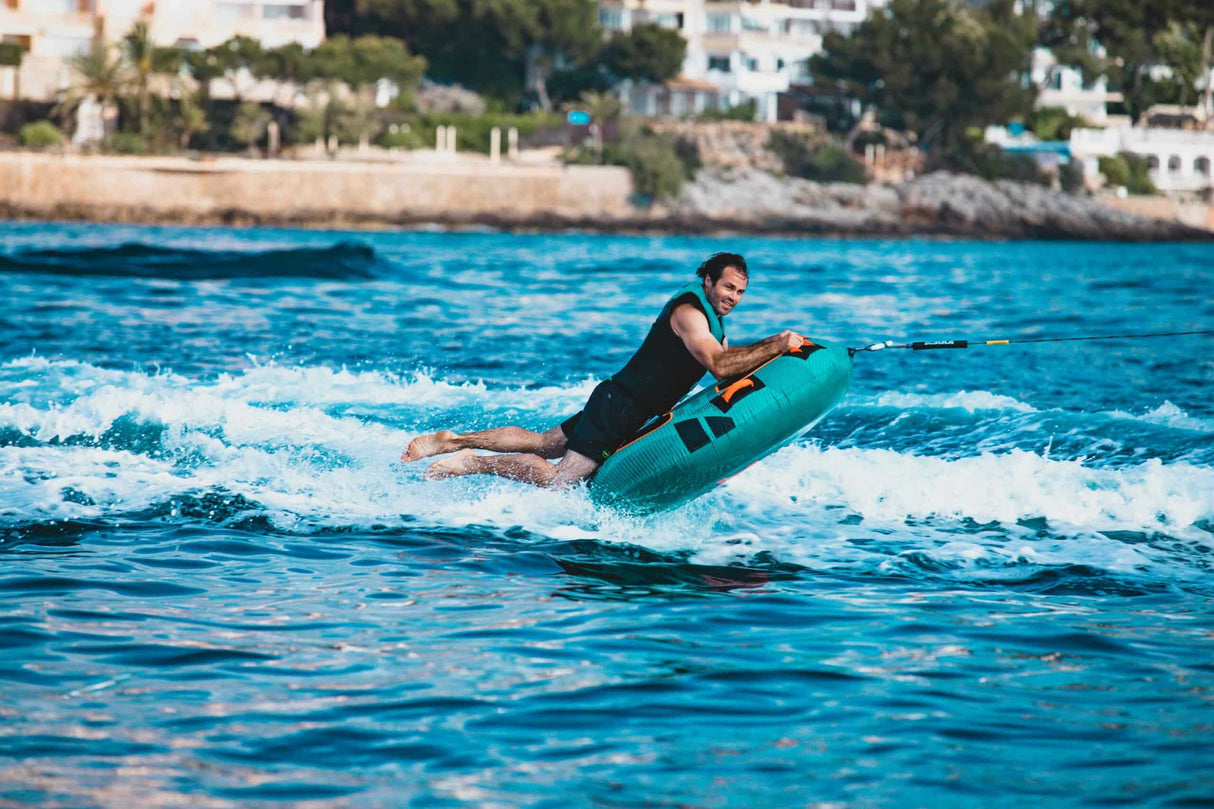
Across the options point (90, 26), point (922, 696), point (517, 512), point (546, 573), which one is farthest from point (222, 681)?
point (90, 26)

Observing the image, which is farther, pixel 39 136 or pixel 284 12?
pixel 284 12

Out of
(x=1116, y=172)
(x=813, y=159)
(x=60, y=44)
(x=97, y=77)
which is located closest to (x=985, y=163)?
Result: (x=1116, y=172)

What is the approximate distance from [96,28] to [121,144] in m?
10.9

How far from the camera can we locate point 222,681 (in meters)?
5.66

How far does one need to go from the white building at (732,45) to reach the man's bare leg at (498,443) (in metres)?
77.9

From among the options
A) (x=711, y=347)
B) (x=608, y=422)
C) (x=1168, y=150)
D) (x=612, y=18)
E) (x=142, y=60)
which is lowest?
(x=608, y=422)

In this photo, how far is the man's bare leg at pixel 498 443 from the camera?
357 inches

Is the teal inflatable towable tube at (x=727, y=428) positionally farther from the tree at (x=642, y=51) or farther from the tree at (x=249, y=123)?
the tree at (x=642, y=51)

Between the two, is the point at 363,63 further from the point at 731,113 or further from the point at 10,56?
the point at 731,113

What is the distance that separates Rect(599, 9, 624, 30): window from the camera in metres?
85.9

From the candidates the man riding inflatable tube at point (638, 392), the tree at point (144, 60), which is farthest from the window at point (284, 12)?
the man riding inflatable tube at point (638, 392)

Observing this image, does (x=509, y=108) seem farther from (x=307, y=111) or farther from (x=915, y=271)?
(x=915, y=271)

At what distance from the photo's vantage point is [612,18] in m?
Result: 86.5

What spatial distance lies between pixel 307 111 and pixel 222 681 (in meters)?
62.6
